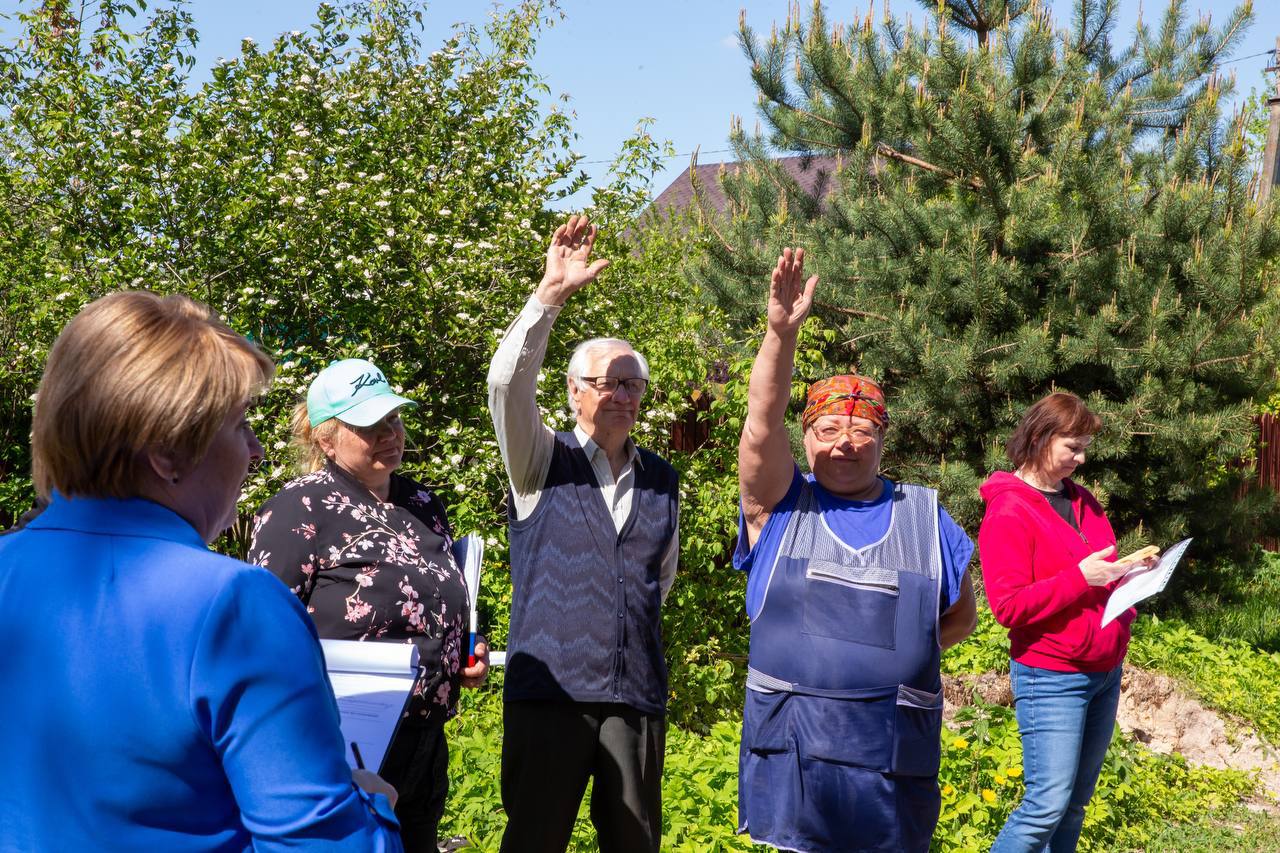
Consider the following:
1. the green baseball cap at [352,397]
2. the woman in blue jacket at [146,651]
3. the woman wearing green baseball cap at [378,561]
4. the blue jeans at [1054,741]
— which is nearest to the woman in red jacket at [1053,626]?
the blue jeans at [1054,741]

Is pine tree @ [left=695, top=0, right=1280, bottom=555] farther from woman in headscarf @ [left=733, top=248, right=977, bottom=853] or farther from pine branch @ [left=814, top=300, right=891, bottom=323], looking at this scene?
woman in headscarf @ [left=733, top=248, right=977, bottom=853]

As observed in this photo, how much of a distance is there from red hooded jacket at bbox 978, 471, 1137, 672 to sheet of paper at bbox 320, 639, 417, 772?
86.1 inches

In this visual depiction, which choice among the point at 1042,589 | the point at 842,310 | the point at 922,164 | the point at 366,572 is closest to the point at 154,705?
the point at 366,572

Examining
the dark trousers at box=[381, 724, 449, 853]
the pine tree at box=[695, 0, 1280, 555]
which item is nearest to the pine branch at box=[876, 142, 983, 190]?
the pine tree at box=[695, 0, 1280, 555]

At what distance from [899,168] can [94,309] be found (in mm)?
6848

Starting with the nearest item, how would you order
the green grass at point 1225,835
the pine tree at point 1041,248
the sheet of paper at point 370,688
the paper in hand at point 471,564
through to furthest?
the sheet of paper at point 370,688 < the paper in hand at point 471,564 < the green grass at point 1225,835 < the pine tree at point 1041,248

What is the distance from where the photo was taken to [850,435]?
292 centimetres

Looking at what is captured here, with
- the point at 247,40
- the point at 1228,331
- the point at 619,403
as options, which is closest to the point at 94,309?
the point at 619,403

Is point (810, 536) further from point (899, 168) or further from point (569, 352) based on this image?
point (899, 168)

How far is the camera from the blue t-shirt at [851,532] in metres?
2.90

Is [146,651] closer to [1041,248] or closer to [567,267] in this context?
[567,267]

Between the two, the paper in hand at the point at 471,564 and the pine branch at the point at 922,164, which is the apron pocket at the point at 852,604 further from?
the pine branch at the point at 922,164

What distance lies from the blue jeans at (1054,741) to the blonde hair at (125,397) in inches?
117

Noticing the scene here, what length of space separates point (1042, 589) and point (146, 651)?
2.93 metres
